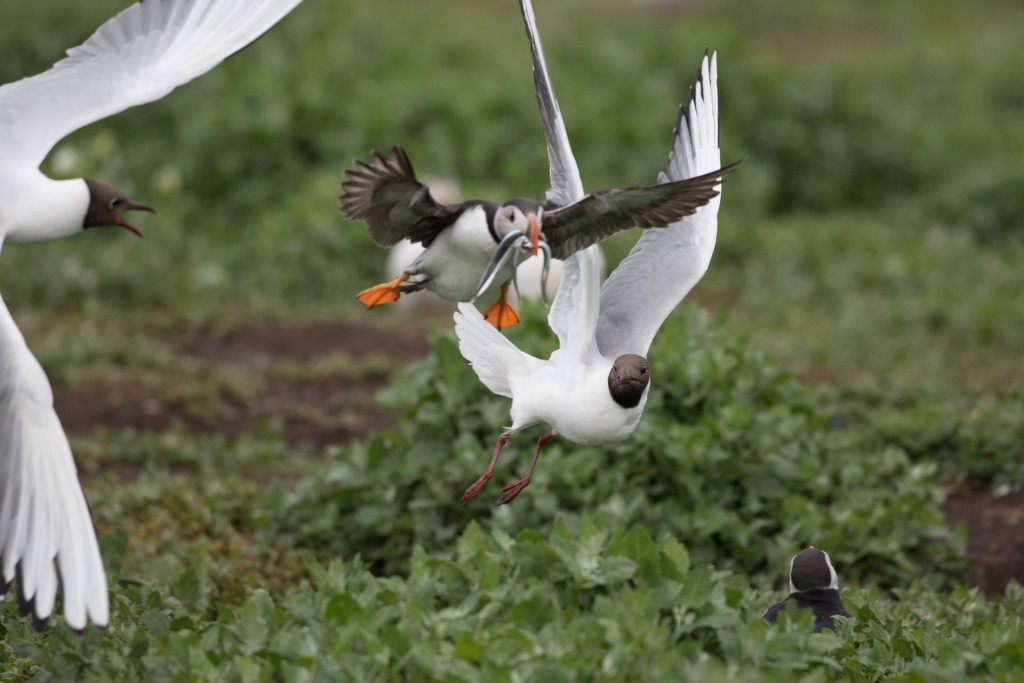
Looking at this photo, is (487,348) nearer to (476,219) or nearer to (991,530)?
(476,219)

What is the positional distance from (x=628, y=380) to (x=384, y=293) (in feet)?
2.24

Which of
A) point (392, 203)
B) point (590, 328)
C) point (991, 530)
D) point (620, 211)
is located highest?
point (392, 203)

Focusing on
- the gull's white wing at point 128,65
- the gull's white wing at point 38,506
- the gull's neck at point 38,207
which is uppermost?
the gull's white wing at point 128,65

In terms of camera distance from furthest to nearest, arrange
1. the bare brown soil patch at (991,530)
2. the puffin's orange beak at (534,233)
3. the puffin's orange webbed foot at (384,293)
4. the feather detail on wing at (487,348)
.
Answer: the bare brown soil patch at (991,530)
the feather detail on wing at (487,348)
the puffin's orange webbed foot at (384,293)
the puffin's orange beak at (534,233)

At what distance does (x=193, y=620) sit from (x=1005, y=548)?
10.6 ft

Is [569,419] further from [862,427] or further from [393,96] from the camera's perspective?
[393,96]

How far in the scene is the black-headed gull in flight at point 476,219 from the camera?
11.0 feet

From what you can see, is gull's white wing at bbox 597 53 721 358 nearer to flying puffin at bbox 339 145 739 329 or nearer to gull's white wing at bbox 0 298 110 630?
flying puffin at bbox 339 145 739 329

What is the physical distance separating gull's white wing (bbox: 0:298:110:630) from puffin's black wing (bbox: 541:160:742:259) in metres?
1.29

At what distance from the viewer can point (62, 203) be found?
3.91 m

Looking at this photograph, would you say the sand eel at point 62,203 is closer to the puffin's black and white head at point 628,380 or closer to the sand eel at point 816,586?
the puffin's black and white head at point 628,380

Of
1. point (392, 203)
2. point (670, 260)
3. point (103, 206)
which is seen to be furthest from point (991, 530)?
point (103, 206)

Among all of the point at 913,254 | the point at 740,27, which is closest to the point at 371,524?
the point at 913,254

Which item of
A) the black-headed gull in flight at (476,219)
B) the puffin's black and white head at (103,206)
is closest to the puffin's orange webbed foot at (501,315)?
the black-headed gull in flight at (476,219)
